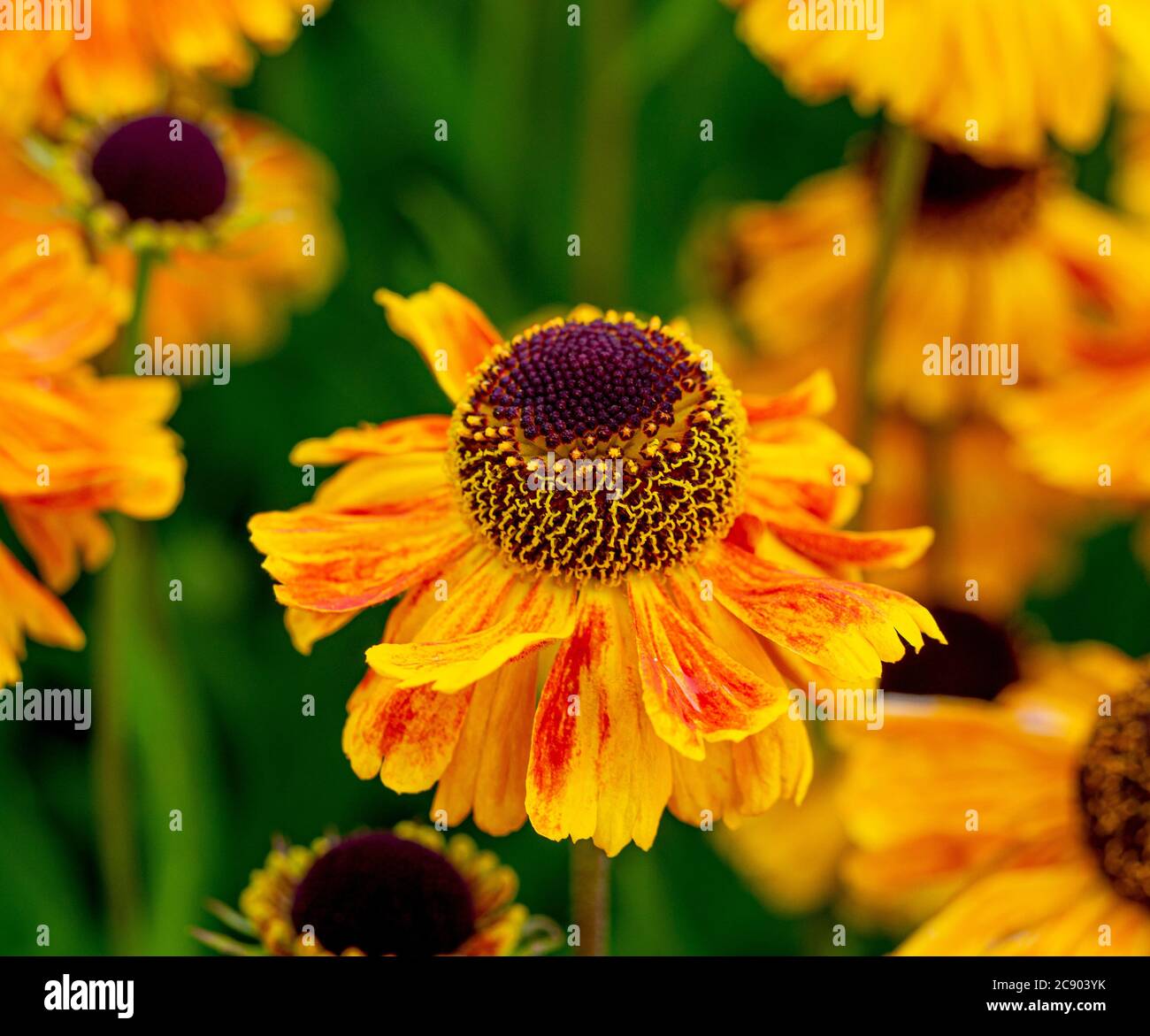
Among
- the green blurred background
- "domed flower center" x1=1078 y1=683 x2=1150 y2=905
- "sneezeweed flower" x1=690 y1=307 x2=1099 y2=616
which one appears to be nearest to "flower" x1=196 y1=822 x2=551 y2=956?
the green blurred background

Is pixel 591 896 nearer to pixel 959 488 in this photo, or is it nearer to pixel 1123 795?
pixel 1123 795

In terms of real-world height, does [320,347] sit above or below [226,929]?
above

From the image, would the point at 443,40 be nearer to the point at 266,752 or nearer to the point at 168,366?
the point at 168,366

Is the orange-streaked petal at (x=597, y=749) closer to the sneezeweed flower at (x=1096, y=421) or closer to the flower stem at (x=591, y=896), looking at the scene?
the flower stem at (x=591, y=896)

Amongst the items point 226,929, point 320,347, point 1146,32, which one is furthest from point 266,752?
point 1146,32

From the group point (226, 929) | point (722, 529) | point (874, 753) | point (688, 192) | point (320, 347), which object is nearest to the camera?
point (722, 529)

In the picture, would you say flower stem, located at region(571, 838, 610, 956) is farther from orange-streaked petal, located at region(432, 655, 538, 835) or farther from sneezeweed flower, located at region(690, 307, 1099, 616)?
sneezeweed flower, located at region(690, 307, 1099, 616)

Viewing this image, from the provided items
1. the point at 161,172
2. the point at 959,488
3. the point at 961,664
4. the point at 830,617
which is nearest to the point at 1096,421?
the point at 961,664
